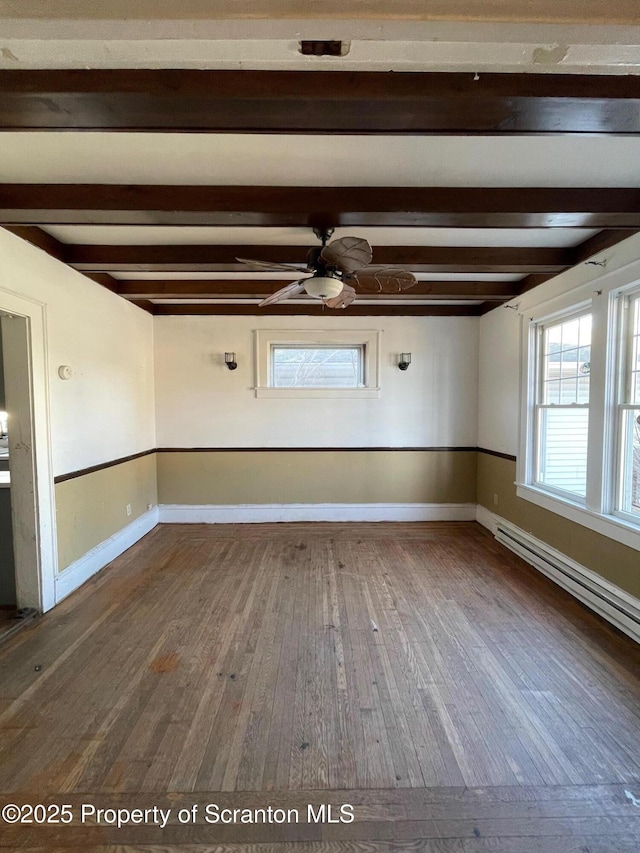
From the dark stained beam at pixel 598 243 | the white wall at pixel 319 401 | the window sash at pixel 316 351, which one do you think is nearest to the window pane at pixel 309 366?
the window sash at pixel 316 351

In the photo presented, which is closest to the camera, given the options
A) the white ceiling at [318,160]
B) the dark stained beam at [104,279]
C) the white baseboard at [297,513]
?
the white ceiling at [318,160]

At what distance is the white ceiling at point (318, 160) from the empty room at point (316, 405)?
19mm

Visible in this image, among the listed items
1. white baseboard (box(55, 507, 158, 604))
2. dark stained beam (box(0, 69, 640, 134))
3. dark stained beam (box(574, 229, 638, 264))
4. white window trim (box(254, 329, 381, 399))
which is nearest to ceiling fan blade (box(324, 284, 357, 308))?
dark stained beam (box(0, 69, 640, 134))

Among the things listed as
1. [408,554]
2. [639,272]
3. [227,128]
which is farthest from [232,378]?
[639,272]

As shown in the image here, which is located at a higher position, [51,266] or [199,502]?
[51,266]

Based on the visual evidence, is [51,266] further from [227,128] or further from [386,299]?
[386,299]

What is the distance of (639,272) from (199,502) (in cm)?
462

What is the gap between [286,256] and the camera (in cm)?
285

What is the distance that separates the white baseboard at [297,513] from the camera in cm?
455

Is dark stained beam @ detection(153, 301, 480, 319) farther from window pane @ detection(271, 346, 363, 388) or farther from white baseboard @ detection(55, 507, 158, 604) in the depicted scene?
white baseboard @ detection(55, 507, 158, 604)

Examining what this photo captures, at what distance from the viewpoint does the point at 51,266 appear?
2.75 metres

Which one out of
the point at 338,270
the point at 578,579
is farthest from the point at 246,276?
the point at 578,579

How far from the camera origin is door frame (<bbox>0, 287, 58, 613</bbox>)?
8.38 ft

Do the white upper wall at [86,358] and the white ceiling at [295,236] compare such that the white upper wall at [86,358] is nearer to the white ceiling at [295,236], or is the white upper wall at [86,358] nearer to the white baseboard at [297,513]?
the white ceiling at [295,236]
